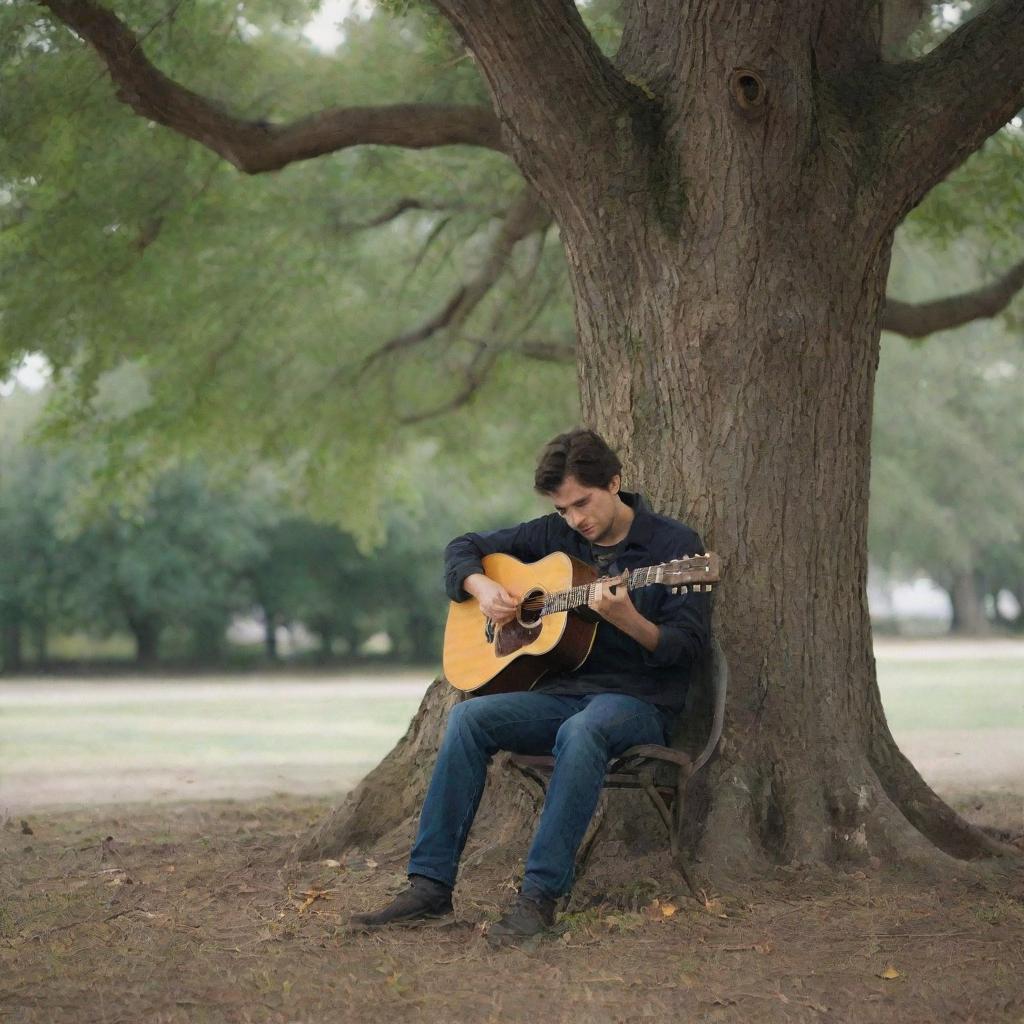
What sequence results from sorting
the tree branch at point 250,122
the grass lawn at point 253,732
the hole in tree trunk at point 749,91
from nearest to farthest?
the hole in tree trunk at point 749,91
the tree branch at point 250,122
the grass lawn at point 253,732

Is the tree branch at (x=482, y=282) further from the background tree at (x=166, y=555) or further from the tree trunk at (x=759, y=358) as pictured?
the background tree at (x=166, y=555)

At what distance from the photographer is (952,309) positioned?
11391 millimetres

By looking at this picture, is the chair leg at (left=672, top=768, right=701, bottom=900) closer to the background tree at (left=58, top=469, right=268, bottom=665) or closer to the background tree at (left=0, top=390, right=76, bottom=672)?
the background tree at (left=58, top=469, right=268, bottom=665)

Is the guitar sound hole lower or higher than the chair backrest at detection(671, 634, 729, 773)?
higher

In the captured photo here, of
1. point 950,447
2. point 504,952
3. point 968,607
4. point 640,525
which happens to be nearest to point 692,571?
point 640,525

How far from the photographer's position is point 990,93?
244 inches

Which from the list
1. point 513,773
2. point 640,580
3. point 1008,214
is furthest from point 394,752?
point 1008,214

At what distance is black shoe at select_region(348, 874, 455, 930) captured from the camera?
16.7 ft

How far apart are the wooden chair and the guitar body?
319 millimetres

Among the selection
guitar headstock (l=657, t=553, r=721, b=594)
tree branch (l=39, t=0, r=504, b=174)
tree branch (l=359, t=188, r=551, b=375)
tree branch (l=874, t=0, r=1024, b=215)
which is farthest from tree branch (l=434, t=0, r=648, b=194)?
tree branch (l=359, t=188, r=551, b=375)

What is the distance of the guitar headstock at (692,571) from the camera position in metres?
4.81

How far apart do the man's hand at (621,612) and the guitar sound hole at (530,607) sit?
0.43 meters

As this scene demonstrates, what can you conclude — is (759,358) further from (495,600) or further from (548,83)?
(495,600)

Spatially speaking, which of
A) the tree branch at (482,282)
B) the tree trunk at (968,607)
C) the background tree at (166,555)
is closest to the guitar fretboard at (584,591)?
the tree branch at (482,282)
